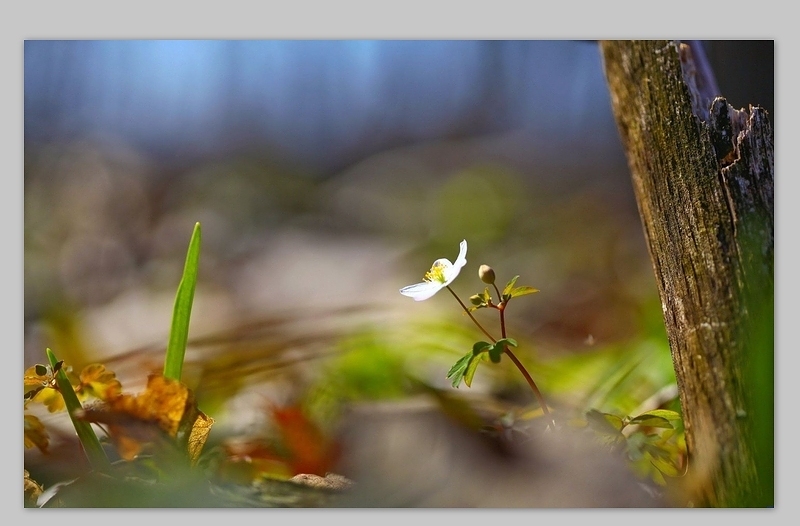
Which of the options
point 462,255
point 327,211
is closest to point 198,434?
point 327,211

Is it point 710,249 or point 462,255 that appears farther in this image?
point 462,255

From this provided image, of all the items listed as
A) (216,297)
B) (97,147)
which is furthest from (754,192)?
(97,147)

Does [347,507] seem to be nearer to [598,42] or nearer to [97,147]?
[97,147]

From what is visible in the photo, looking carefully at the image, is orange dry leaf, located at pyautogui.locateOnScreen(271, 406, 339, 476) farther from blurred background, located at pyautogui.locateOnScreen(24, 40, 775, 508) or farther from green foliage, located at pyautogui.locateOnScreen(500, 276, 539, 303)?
green foliage, located at pyautogui.locateOnScreen(500, 276, 539, 303)

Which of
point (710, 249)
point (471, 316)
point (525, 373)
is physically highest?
point (710, 249)

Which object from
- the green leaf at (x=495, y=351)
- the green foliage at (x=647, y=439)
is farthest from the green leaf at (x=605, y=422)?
the green leaf at (x=495, y=351)

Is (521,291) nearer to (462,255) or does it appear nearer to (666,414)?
(462,255)

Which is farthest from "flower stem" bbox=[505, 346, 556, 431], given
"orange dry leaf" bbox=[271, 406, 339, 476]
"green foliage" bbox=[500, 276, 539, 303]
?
"orange dry leaf" bbox=[271, 406, 339, 476]
